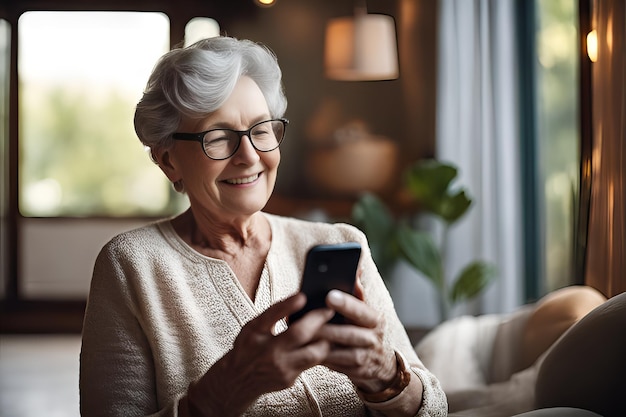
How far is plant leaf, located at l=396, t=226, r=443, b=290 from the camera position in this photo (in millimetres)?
4582

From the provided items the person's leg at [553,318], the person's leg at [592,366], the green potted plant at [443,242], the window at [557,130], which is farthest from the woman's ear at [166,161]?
the green potted plant at [443,242]

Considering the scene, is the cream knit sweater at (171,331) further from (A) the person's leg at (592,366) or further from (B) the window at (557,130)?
(B) the window at (557,130)

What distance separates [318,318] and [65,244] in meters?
5.61

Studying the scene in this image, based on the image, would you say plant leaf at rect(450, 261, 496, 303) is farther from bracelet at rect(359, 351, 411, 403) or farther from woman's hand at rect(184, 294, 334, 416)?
woman's hand at rect(184, 294, 334, 416)

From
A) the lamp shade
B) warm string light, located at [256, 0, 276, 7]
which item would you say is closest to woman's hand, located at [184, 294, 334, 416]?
the lamp shade

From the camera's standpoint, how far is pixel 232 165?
4.89 feet

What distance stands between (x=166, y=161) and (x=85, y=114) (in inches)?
205

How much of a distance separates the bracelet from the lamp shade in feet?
13.4

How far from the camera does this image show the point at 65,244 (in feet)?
20.9

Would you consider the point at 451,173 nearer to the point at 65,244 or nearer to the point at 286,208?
the point at 286,208

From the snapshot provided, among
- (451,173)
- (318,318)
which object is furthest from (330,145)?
(318,318)

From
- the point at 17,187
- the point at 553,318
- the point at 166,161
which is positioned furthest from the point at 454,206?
the point at 17,187

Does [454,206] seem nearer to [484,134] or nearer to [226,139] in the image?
[484,134]

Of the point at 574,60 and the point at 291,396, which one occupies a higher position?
the point at 574,60
